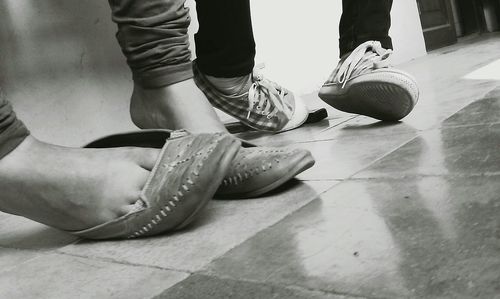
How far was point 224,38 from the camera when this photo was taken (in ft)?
4.31

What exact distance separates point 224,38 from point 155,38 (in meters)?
0.45

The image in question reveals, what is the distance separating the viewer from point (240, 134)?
155 centimetres

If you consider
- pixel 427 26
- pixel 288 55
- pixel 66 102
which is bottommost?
pixel 427 26

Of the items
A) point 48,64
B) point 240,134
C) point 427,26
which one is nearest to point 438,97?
point 240,134

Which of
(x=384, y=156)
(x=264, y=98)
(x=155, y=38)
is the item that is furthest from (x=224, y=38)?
(x=384, y=156)

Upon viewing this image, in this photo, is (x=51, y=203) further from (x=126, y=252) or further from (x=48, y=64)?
(x=48, y=64)

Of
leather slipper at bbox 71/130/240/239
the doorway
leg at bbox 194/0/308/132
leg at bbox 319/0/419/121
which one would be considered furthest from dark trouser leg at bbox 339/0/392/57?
the doorway

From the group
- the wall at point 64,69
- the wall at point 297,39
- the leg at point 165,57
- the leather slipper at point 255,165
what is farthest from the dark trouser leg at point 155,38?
the wall at point 297,39

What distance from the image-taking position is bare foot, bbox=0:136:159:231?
2.30ft

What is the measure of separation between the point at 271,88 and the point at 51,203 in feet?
2.57

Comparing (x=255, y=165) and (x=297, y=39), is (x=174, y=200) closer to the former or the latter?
(x=255, y=165)

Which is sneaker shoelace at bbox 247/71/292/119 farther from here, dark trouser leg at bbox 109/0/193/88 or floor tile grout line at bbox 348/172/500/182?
floor tile grout line at bbox 348/172/500/182

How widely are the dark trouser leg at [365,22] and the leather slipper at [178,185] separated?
664 millimetres

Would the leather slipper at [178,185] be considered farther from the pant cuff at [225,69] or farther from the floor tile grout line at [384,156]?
the pant cuff at [225,69]
